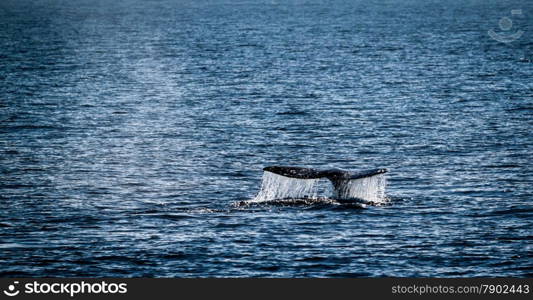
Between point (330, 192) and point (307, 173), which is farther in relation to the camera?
point (330, 192)

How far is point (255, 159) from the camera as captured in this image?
51125mm

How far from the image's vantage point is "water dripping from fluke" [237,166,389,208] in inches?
1468

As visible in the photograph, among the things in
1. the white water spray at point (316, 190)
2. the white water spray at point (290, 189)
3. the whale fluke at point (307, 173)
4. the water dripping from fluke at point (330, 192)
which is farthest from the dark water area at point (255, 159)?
the whale fluke at point (307, 173)

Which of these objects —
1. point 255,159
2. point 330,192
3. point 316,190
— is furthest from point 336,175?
point 255,159

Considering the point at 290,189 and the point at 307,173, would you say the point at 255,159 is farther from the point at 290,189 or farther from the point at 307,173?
the point at 307,173

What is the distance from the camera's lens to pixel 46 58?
109000mm

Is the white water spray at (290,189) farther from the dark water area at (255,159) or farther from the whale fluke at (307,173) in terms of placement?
the whale fluke at (307,173)

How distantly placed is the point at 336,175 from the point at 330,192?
4.32m

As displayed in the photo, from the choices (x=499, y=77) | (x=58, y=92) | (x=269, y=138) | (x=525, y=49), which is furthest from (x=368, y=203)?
(x=525, y=49)

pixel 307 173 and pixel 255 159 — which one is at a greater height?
pixel 307 173

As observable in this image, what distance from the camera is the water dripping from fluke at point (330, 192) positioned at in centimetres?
3728

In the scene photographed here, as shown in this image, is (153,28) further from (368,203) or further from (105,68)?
(368,203)

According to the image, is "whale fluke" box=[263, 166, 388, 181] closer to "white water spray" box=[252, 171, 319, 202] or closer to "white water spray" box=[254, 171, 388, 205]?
"white water spray" box=[254, 171, 388, 205]

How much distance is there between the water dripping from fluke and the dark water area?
28.8 inches
